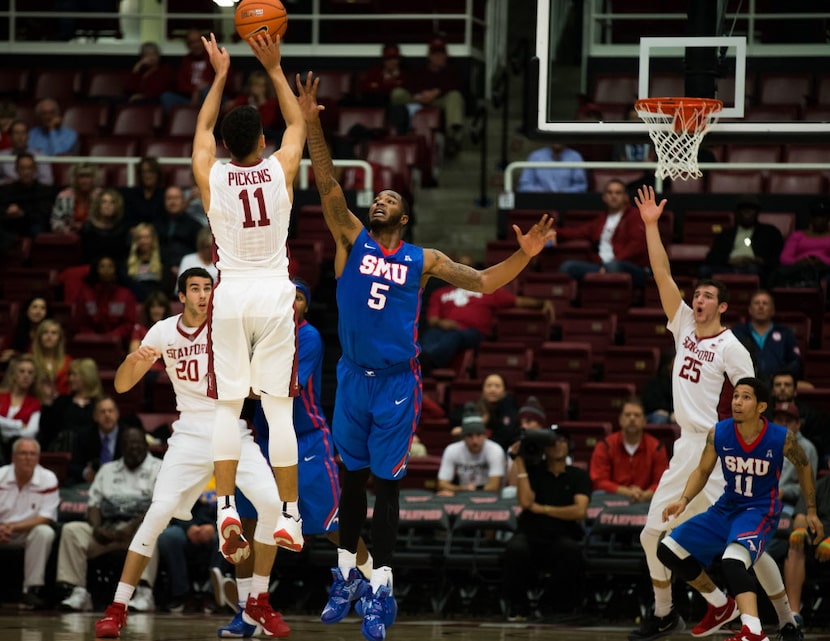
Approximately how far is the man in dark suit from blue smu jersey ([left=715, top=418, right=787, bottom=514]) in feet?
18.8

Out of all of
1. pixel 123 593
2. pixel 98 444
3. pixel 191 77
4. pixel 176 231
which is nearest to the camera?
pixel 123 593

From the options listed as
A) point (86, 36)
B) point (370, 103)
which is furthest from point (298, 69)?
point (86, 36)

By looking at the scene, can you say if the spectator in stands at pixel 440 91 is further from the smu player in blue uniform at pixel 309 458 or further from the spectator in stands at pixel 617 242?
the smu player in blue uniform at pixel 309 458

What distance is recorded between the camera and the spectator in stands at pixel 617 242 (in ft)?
50.8

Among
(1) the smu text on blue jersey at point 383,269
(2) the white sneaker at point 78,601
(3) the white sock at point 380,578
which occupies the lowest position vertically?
(2) the white sneaker at point 78,601

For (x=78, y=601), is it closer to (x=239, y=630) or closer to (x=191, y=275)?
(x=239, y=630)

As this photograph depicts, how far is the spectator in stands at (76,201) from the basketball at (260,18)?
27.6ft

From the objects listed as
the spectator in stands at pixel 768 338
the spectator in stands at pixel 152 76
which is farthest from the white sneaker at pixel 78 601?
the spectator in stands at pixel 152 76

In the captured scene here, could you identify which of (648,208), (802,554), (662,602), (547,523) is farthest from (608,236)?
(662,602)

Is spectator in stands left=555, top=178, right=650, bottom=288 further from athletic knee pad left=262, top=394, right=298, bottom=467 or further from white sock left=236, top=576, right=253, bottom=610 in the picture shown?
athletic knee pad left=262, top=394, right=298, bottom=467

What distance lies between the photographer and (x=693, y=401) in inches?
413

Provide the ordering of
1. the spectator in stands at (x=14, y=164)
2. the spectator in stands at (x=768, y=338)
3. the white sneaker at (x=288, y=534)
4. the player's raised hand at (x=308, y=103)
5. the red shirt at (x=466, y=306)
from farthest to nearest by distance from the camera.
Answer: the spectator in stands at (x=14, y=164) → the red shirt at (x=466, y=306) → the spectator in stands at (x=768, y=338) → the player's raised hand at (x=308, y=103) → the white sneaker at (x=288, y=534)

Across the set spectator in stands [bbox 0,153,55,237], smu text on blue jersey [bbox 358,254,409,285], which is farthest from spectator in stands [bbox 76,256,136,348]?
smu text on blue jersey [bbox 358,254,409,285]

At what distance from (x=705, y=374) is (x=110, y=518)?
5.15 metres
